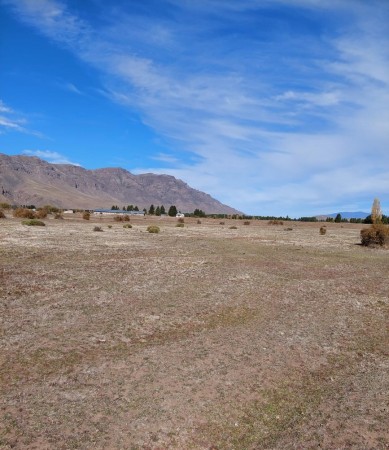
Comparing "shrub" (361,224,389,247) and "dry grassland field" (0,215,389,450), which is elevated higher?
"shrub" (361,224,389,247)

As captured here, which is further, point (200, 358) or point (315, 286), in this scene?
point (315, 286)

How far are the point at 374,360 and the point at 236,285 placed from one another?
30.4 feet

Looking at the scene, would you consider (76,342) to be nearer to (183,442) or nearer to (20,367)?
(20,367)

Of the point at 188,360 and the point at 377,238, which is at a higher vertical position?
the point at 377,238

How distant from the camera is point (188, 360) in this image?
12.6 m

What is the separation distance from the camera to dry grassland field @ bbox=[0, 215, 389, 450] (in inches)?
361

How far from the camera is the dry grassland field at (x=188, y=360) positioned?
9180 mm

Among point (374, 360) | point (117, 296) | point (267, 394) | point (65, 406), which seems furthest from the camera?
point (117, 296)

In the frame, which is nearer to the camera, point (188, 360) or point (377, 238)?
point (188, 360)

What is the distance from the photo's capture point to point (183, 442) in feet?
29.1

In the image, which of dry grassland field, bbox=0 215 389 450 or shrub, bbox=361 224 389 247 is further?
shrub, bbox=361 224 389 247

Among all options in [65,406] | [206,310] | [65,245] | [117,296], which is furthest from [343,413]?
[65,245]

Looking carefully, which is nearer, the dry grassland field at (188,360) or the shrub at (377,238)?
the dry grassland field at (188,360)

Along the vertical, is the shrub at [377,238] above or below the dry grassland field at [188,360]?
above
